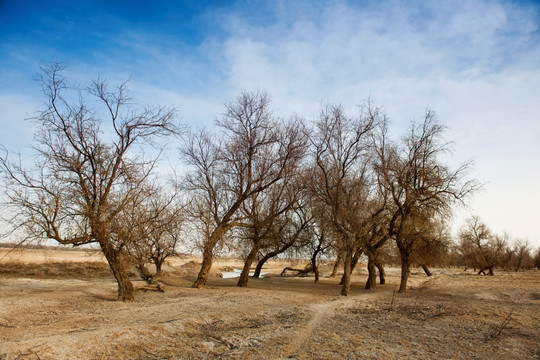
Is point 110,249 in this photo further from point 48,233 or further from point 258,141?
point 258,141

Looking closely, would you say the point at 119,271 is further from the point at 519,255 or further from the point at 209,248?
the point at 519,255

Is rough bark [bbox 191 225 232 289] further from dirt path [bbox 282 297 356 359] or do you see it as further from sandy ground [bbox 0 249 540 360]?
dirt path [bbox 282 297 356 359]

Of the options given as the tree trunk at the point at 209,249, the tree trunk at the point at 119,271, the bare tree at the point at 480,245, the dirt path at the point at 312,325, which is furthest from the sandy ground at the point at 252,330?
the bare tree at the point at 480,245

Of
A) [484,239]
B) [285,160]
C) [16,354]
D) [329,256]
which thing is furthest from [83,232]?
[484,239]

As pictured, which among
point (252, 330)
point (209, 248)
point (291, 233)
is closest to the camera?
point (252, 330)

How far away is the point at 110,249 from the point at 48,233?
2202 millimetres

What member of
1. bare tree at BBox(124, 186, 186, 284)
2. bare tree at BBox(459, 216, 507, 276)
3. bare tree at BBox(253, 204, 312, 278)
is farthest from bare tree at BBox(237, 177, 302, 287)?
bare tree at BBox(459, 216, 507, 276)

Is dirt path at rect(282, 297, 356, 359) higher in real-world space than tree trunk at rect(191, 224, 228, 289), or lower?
lower

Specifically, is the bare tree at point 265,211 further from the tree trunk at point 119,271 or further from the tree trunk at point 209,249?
the tree trunk at point 119,271

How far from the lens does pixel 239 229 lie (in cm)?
2327

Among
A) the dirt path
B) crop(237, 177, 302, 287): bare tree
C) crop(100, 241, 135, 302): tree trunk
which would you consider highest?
crop(237, 177, 302, 287): bare tree

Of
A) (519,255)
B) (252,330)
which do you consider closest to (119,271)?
(252,330)

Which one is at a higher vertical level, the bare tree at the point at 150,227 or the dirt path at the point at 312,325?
the bare tree at the point at 150,227

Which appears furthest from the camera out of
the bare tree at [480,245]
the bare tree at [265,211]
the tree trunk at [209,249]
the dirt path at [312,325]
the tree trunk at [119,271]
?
the bare tree at [480,245]
